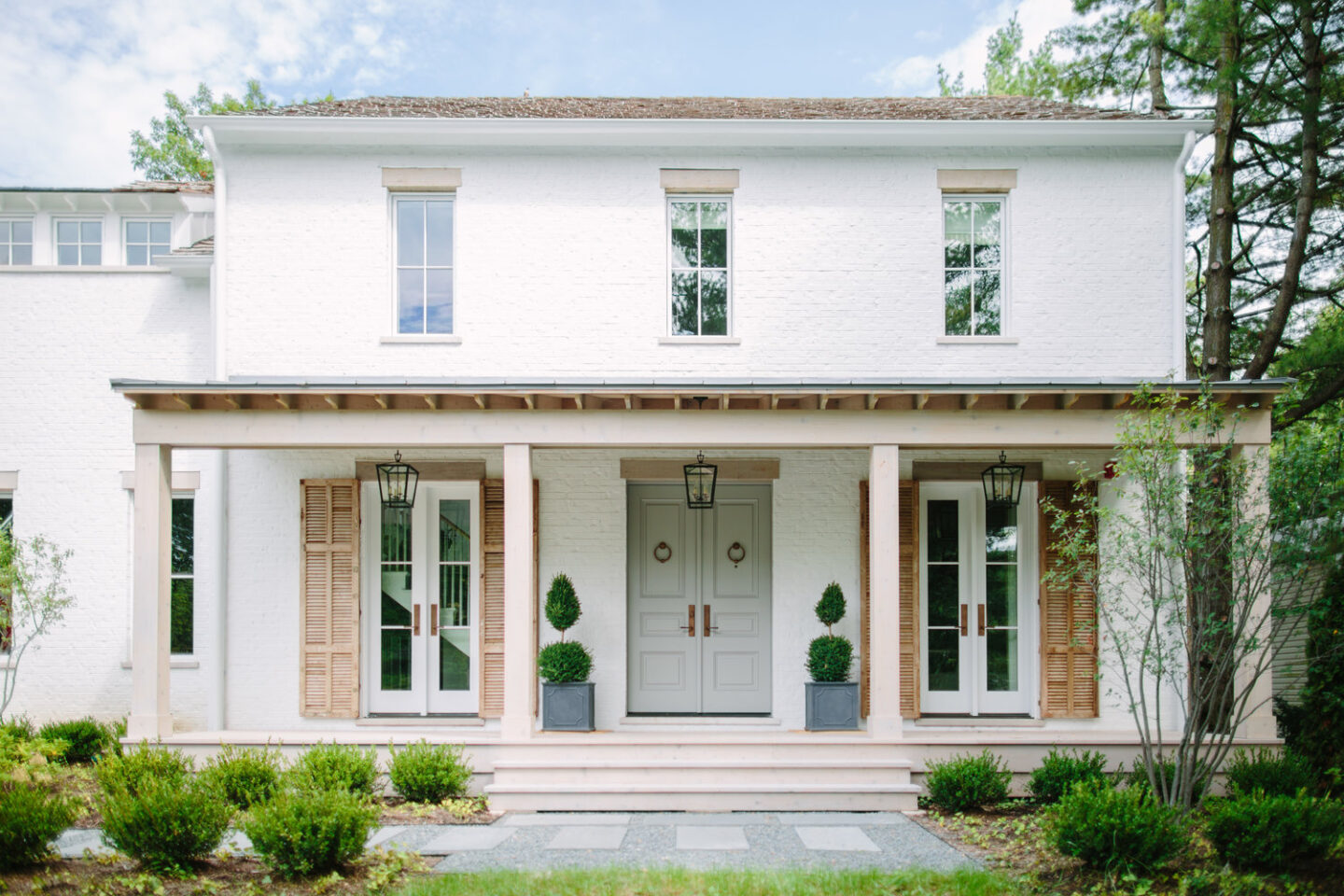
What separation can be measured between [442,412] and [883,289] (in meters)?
4.69

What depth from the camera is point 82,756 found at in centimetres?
909

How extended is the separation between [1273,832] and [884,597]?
314 centimetres

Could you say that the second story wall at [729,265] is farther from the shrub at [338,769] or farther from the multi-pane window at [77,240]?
the shrub at [338,769]

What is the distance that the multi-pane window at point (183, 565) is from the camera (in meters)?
9.83

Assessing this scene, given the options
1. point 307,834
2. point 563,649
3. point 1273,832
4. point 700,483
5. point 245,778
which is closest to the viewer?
point 307,834

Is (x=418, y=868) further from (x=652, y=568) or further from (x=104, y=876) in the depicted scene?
(x=652, y=568)

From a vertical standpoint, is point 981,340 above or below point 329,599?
above

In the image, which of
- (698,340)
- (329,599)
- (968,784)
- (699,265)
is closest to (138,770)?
(329,599)

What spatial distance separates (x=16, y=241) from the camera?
1124 centimetres

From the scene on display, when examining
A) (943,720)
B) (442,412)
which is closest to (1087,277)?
(943,720)

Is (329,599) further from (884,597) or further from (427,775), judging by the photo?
(884,597)

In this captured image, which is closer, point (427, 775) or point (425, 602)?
point (427, 775)

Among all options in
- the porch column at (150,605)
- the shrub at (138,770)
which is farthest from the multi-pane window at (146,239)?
the shrub at (138,770)

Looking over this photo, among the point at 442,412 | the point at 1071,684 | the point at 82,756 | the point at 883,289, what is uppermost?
the point at 883,289
